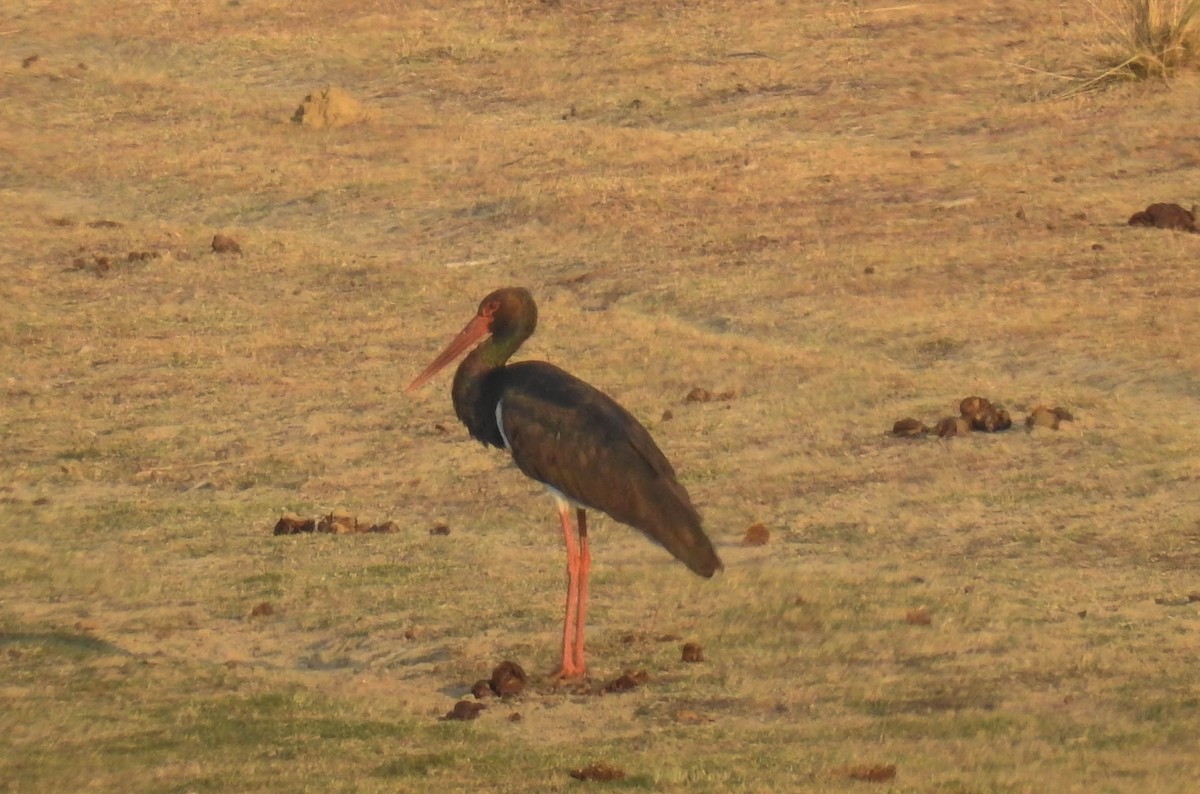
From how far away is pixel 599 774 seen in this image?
652 cm

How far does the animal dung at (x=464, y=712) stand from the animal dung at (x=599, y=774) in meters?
0.84

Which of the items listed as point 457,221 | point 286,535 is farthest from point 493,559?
point 457,221

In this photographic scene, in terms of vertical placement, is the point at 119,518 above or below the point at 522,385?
below

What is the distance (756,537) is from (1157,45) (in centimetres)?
928

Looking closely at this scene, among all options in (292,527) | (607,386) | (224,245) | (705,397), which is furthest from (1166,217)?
(292,527)

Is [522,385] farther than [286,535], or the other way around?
[286,535]

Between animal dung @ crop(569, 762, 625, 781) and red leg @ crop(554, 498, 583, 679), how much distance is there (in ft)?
3.75

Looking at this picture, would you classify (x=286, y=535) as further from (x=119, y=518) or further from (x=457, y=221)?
(x=457, y=221)

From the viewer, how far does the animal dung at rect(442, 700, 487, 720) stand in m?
7.32

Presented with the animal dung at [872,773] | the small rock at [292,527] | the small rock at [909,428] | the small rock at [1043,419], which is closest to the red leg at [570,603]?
the animal dung at [872,773]

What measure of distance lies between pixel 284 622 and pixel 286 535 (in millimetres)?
1306

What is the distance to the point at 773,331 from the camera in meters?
13.3

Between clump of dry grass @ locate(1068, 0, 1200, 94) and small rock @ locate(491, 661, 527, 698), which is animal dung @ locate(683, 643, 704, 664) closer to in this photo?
small rock @ locate(491, 661, 527, 698)

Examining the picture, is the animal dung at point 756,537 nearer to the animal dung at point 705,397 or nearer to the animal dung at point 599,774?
the animal dung at point 705,397
